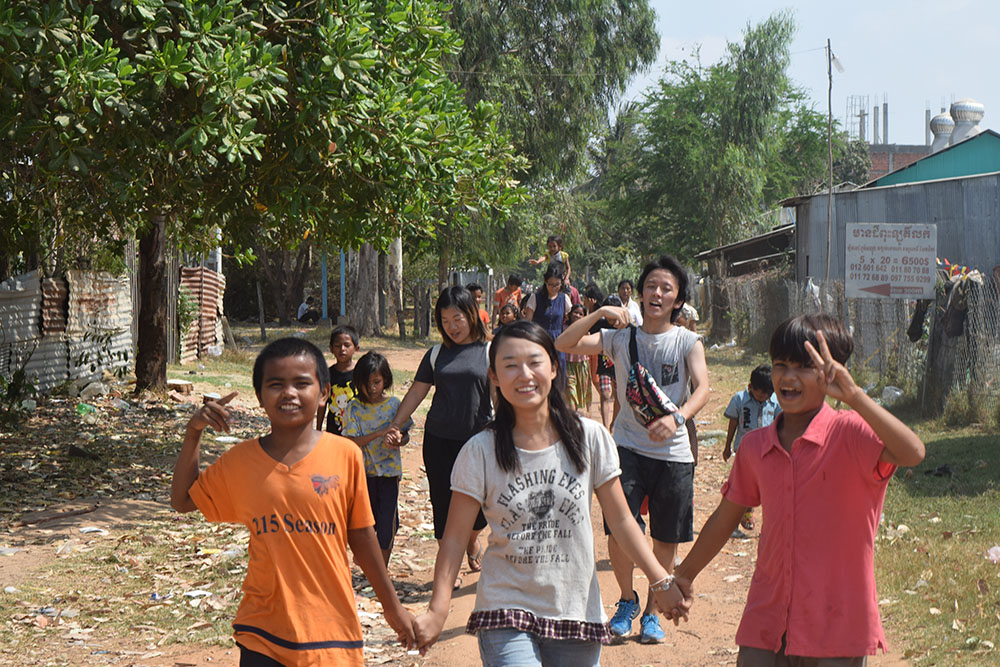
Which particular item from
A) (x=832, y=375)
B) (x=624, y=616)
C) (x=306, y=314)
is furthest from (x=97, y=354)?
(x=306, y=314)

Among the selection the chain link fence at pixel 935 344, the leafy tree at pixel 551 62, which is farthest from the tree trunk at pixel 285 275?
the chain link fence at pixel 935 344

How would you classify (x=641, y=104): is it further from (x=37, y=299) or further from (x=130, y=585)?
(x=130, y=585)

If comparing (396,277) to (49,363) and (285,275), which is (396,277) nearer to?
(285,275)

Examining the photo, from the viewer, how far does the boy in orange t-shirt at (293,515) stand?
11.3 feet

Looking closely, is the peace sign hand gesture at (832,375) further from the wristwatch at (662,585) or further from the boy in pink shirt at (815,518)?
the wristwatch at (662,585)

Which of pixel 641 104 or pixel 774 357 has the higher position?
pixel 641 104

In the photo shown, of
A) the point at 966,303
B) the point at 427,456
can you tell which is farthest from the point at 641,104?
the point at 427,456

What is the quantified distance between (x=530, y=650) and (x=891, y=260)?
13044mm

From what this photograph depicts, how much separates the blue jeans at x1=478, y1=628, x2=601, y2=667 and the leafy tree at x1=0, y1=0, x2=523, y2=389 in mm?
5457

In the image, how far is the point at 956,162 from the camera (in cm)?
3050

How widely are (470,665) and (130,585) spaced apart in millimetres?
2869

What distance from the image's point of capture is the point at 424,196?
1093 centimetres

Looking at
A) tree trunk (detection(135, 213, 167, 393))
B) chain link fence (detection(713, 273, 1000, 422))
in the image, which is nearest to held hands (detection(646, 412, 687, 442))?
chain link fence (detection(713, 273, 1000, 422))

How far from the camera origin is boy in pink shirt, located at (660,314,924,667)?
330 cm
